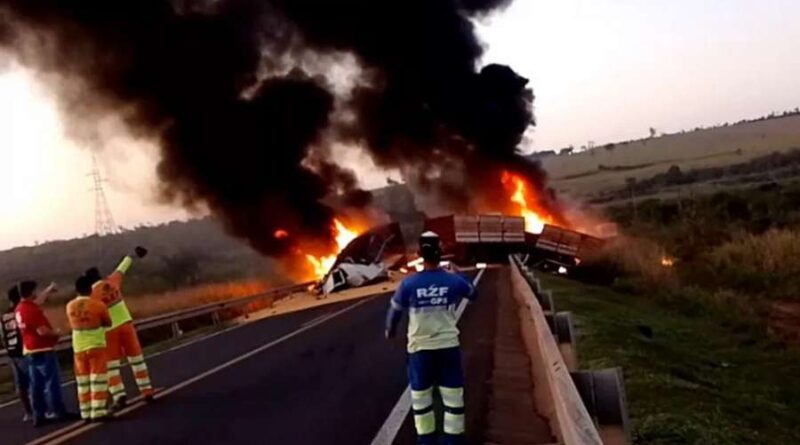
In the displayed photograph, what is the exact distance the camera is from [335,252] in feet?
142

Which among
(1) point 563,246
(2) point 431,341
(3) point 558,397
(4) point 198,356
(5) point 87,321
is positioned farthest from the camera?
(1) point 563,246

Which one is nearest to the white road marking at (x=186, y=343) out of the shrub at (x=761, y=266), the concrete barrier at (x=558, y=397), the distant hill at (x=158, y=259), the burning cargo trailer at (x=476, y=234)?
the concrete barrier at (x=558, y=397)

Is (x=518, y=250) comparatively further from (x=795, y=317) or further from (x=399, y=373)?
(x=399, y=373)

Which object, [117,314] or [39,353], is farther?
[117,314]

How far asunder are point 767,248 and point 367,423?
22.2m

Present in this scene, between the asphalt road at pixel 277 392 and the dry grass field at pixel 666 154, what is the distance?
77.9m

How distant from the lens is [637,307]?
2484 cm

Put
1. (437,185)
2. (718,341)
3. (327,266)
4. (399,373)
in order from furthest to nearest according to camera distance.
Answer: (437,185), (327,266), (718,341), (399,373)

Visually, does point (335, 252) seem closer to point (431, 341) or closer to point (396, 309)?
point (396, 309)

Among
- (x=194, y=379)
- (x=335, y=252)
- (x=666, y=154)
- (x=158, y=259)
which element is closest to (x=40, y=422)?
(x=194, y=379)

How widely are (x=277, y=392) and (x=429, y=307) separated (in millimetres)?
4975

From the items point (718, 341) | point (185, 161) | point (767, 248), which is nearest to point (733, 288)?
point (767, 248)

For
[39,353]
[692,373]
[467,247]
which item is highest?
[467,247]

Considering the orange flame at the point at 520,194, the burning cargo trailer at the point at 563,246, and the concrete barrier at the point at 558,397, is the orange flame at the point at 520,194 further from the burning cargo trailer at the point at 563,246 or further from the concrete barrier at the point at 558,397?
the concrete barrier at the point at 558,397
